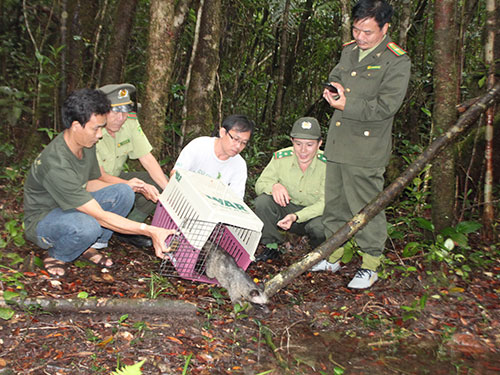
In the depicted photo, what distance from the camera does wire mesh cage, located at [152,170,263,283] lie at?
2867 millimetres

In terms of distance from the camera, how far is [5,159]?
5.49 metres

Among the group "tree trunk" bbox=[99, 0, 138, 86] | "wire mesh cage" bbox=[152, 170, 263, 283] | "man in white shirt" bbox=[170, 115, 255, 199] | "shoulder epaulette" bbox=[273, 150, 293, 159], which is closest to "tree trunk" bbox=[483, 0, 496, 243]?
"shoulder epaulette" bbox=[273, 150, 293, 159]

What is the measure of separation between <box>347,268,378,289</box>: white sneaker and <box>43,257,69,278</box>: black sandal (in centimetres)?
224

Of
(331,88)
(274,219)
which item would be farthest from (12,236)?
(331,88)

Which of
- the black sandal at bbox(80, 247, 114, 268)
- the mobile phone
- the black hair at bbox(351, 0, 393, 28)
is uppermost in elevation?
the black hair at bbox(351, 0, 393, 28)

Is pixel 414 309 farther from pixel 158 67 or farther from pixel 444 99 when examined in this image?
pixel 158 67

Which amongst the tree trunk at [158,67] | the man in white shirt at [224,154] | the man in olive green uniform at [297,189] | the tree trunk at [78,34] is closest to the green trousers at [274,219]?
the man in olive green uniform at [297,189]

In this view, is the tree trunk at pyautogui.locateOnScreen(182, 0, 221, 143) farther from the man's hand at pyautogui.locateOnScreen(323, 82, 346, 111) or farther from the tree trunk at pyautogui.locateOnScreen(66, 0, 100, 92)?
the man's hand at pyautogui.locateOnScreen(323, 82, 346, 111)

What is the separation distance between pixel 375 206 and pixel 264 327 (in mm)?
1258

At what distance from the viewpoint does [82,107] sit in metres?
2.93

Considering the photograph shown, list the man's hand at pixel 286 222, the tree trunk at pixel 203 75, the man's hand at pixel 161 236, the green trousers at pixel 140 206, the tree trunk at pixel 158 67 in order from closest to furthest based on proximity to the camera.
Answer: the man's hand at pixel 161 236, the man's hand at pixel 286 222, the green trousers at pixel 140 206, the tree trunk at pixel 158 67, the tree trunk at pixel 203 75

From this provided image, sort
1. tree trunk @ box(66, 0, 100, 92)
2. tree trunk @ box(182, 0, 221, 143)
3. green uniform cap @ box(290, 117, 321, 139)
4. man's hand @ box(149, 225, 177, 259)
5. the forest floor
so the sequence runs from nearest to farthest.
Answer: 1. the forest floor
2. man's hand @ box(149, 225, 177, 259)
3. green uniform cap @ box(290, 117, 321, 139)
4. tree trunk @ box(182, 0, 221, 143)
5. tree trunk @ box(66, 0, 100, 92)

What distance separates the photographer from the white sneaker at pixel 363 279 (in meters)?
3.51

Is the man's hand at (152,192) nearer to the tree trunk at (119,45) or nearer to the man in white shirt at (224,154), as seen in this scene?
the man in white shirt at (224,154)
